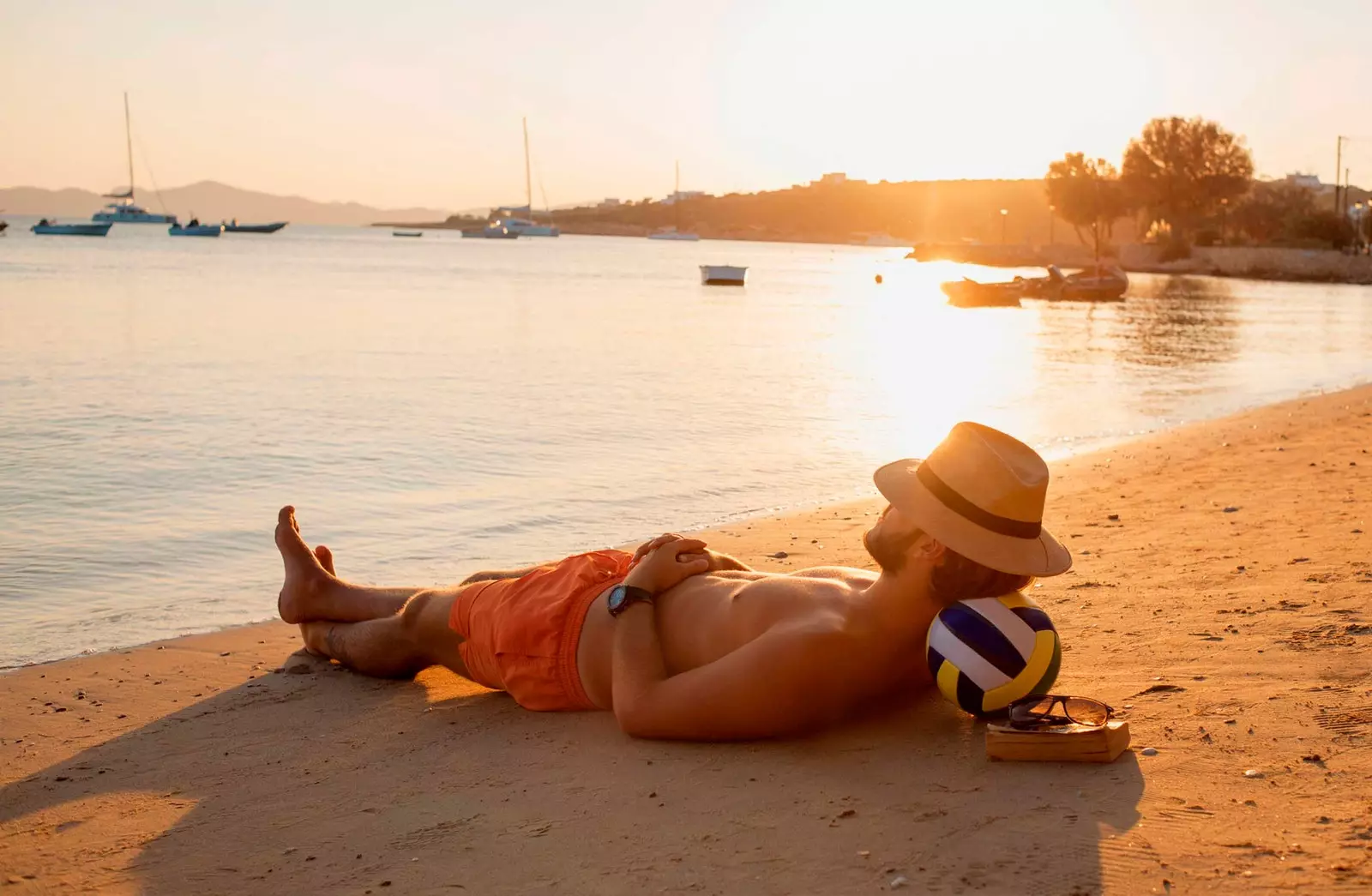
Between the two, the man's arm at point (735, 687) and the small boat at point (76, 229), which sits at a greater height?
the small boat at point (76, 229)

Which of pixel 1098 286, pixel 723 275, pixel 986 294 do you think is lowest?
pixel 986 294

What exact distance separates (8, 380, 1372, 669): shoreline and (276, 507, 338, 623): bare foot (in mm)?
1149

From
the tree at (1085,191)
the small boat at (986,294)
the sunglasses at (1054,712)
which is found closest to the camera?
the sunglasses at (1054,712)

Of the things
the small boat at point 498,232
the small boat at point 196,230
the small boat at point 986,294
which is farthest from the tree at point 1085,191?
the small boat at point 498,232

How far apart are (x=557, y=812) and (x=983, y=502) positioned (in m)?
1.43

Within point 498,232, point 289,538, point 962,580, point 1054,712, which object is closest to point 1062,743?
point 1054,712

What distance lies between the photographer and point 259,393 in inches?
661

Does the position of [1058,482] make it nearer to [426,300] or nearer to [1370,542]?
[1370,542]

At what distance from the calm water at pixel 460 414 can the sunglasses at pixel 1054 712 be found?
426 centimetres

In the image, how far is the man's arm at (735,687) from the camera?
3.55m

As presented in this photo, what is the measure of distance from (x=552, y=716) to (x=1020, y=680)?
1.56 meters

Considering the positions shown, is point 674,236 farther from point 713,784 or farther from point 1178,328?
point 713,784

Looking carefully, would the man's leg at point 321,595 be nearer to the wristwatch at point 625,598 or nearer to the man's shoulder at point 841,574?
→ the wristwatch at point 625,598

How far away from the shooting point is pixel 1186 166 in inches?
3893
